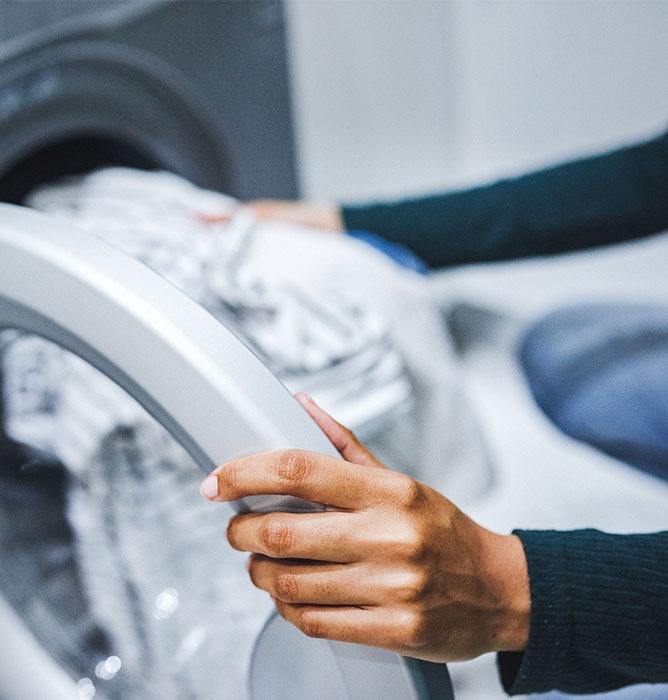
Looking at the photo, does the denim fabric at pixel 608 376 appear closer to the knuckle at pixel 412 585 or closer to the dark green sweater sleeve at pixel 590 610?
the dark green sweater sleeve at pixel 590 610

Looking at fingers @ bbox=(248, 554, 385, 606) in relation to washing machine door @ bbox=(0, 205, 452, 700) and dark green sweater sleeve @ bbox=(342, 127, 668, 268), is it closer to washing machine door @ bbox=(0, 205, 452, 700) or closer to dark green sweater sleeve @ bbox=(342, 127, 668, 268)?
washing machine door @ bbox=(0, 205, 452, 700)

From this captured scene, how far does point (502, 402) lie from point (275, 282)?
0.39 metres

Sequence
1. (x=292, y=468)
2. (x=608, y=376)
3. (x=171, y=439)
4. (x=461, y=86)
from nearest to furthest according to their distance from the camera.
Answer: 1. (x=292, y=468)
2. (x=171, y=439)
3. (x=608, y=376)
4. (x=461, y=86)

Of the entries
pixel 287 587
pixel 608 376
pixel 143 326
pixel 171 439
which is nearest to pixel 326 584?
pixel 287 587

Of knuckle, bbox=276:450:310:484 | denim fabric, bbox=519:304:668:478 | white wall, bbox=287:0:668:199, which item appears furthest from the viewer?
white wall, bbox=287:0:668:199

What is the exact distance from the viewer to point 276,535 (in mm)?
264

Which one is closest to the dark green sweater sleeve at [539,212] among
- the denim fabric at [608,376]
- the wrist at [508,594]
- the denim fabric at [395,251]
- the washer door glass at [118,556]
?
the denim fabric at [395,251]

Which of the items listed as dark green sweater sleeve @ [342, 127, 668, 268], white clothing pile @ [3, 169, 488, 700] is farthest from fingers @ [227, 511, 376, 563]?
dark green sweater sleeve @ [342, 127, 668, 268]

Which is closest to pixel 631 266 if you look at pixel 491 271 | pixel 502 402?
pixel 491 271

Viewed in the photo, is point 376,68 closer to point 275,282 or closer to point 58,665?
point 275,282

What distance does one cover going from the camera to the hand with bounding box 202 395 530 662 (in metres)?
0.26

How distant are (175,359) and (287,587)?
3.8 inches

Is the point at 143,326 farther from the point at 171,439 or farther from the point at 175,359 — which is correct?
the point at 171,439

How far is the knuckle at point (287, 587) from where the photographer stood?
0.27 m
